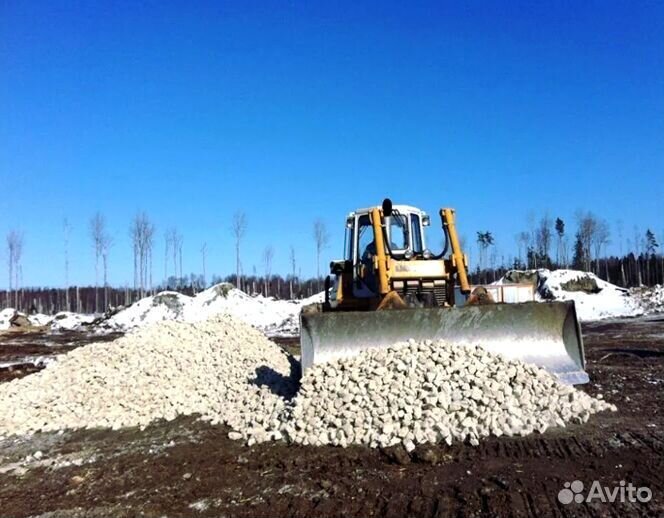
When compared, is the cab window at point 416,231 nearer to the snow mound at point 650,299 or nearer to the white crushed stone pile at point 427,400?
the white crushed stone pile at point 427,400

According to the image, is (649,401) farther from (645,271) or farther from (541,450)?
(645,271)

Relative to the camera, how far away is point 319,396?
557 centimetres

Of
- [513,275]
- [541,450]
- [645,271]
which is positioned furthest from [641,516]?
[645,271]

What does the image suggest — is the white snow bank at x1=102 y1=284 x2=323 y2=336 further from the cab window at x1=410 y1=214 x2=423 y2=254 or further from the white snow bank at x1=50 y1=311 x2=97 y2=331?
the cab window at x1=410 y1=214 x2=423 y2=254

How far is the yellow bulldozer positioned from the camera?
20.7 ft

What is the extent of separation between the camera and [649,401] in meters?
6.12

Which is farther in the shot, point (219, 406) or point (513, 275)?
point (513, 275)

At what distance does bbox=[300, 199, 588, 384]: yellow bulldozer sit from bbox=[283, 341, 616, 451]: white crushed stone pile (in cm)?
35

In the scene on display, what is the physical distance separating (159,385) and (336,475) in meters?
4.35

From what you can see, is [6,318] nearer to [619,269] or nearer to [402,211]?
[402,211]

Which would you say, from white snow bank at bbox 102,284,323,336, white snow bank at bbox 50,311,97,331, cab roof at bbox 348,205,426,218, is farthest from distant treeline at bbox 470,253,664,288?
cab roof at bbox 348,205,426,218

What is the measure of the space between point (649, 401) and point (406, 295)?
311 cm

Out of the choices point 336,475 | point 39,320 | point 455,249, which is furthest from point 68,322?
point 336,475

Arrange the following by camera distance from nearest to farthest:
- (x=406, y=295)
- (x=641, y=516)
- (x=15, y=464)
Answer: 1. (x=641, y=516)
2. (x=15, y=464)
3. (x=406, y=295)
